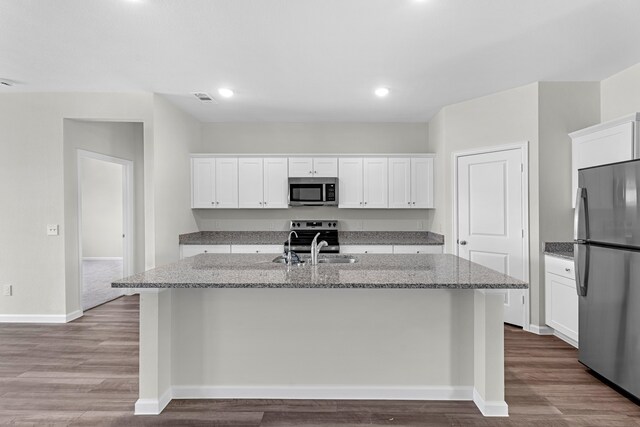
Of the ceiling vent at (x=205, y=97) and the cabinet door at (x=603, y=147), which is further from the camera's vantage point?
the ceiling vent at (x=205, y=97)

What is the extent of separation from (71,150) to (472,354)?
467cm

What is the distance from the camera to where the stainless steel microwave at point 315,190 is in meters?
5.22

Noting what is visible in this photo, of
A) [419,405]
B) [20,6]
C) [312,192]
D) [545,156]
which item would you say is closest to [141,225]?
[312,192]

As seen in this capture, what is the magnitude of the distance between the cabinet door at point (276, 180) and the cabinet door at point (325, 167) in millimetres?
437

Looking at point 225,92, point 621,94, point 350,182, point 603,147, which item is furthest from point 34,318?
point 621,94

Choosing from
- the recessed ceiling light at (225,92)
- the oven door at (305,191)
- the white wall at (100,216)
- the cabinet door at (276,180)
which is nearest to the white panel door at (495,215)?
the oven door at (305,191)

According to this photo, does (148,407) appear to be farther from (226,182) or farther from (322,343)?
(226,182)

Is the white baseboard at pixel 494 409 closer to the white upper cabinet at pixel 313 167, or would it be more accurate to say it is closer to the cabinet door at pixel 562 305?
the cabinet door at pixel 562 305

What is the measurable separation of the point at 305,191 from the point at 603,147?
333 centimetres

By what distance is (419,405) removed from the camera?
243cm

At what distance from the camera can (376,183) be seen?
5.28m

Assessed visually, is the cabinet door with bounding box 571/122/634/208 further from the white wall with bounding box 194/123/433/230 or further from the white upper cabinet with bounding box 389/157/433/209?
the white wall with bounding box 194/123/433/230

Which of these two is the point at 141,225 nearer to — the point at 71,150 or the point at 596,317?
the point at 71,150

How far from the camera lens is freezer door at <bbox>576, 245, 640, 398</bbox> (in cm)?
243
